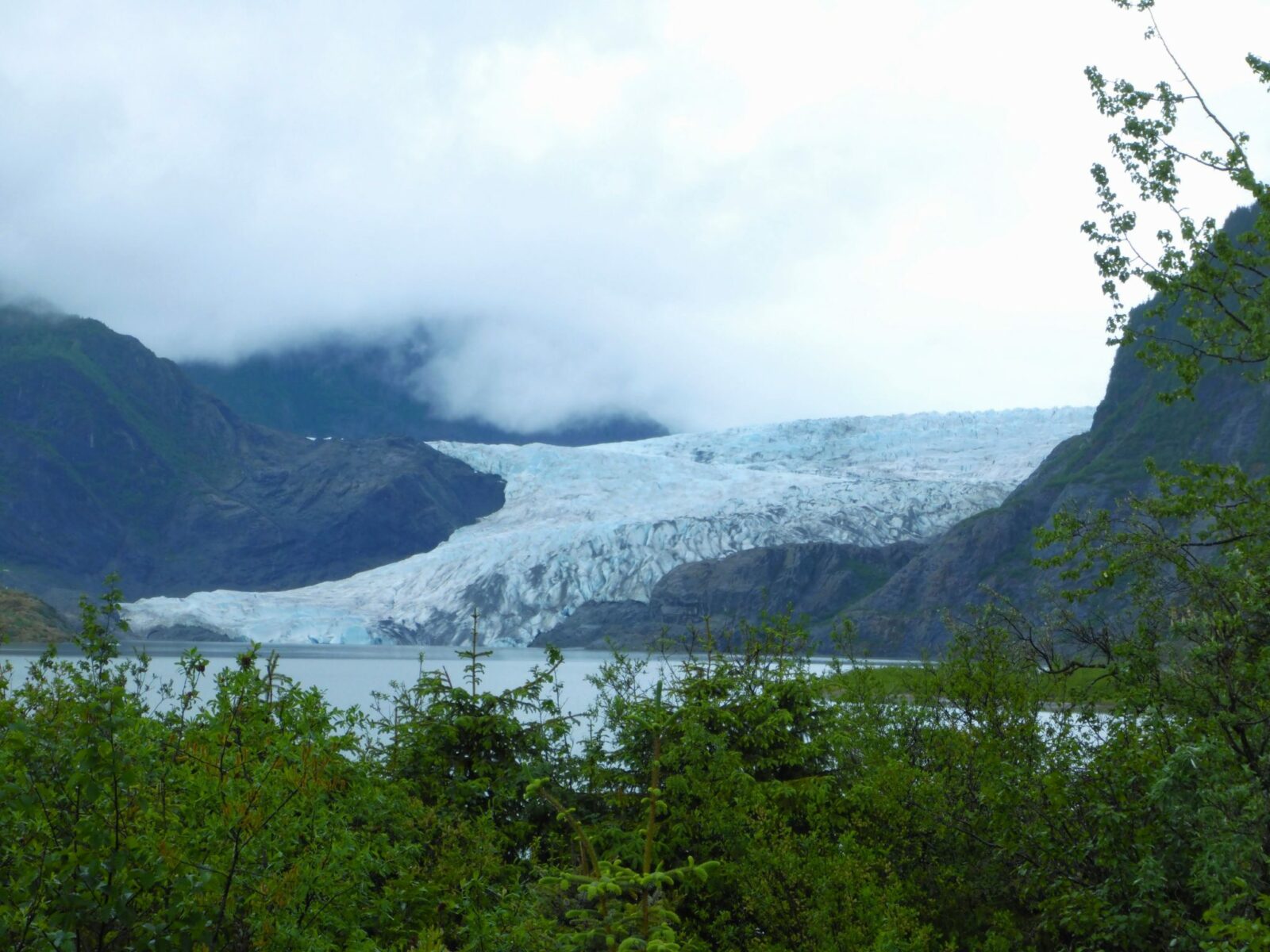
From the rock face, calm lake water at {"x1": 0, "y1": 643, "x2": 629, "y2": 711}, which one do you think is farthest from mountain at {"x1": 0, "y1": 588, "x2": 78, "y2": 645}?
the rock face

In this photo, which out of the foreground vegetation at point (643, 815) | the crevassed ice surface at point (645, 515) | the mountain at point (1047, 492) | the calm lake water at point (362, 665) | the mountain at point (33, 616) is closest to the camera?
the foreground vegetation at point (643, 815)

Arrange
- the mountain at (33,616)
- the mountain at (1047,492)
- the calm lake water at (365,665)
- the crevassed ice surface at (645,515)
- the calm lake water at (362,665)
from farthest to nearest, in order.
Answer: the mountain at (1047,492) → the crevassed ice surface at (645,515) → the mountain at (33,616) → the calm lake water at (362,665) → the calm lake water at (365,665)

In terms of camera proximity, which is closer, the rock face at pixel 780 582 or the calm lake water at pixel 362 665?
the calm lake water at pixel 362 665

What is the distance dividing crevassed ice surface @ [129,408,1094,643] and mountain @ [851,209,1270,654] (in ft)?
9.97

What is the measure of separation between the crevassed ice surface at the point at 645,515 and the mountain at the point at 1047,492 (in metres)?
3.04

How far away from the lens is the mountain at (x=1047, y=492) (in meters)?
116

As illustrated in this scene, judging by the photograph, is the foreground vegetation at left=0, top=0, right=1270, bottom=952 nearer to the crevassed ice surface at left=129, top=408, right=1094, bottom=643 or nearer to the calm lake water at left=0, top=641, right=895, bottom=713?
the calm lake water at left=0, top=641, right=895, bottom=713

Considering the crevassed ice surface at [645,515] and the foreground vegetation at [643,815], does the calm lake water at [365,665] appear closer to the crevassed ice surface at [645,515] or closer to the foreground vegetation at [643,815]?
the foreground vegetation at [643,815]

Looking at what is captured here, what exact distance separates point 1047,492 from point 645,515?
1709 inches

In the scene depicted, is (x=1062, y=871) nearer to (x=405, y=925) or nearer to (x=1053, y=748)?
(x=1053, y=748)

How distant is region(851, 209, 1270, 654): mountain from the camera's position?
381 ft

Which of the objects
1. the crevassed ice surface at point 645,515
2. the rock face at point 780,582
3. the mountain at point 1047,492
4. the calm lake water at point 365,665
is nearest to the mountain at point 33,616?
the calm lake water at point 365,665

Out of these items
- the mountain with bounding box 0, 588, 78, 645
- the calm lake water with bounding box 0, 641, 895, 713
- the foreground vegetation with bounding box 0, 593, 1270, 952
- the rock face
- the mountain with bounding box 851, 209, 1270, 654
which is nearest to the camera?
the foreground vegetation with bounding box 0, 593, 1270, 952

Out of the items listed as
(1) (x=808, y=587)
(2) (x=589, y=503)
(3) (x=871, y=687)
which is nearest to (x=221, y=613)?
(2) (x=589, y=503)
